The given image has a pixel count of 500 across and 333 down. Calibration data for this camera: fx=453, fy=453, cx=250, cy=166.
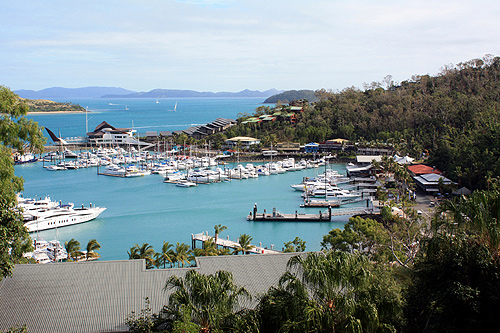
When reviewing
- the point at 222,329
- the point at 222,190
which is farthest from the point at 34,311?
the point at 222,190

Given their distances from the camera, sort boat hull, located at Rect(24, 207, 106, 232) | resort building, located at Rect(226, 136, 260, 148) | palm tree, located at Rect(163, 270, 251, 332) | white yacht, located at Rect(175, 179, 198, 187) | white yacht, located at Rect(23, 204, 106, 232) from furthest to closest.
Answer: resort building, located at Rect(226, 136, 260, 148) < white yacht, located at Rect(175, 179, 198, 187) < white yacht, located at Rect(23, 204, 106, 232) < boat hull, located at Rect(24, 207, 106, 232) < palm tree, located at Rect(163, 270, 251, 332)

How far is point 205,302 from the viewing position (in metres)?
9.61

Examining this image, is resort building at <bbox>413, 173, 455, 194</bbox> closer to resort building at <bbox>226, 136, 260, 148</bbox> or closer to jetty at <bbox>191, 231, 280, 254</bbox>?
jetty at <bbox>191, 231, 280, 254</bbox>

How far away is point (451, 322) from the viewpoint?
32.3 feet

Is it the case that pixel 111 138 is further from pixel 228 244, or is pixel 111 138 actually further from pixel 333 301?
pixel 333 301

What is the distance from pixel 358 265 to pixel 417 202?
2815 cm

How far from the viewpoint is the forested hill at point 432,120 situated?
3925 centimetres

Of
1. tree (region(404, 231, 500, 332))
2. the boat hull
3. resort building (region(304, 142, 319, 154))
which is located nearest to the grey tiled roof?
tree (region(404, 231, 500, 332))

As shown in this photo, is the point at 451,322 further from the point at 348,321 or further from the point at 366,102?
the point at 366,102

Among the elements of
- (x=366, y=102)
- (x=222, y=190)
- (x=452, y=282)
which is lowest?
(x=222, y=190)

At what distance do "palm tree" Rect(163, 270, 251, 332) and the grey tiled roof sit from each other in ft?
4.29

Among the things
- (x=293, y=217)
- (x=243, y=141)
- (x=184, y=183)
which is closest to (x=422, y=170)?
(x=293, y=217)

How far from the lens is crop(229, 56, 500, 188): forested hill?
3925cm

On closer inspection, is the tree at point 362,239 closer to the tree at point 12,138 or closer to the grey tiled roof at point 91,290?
the grey tiled roof at point 91,290
